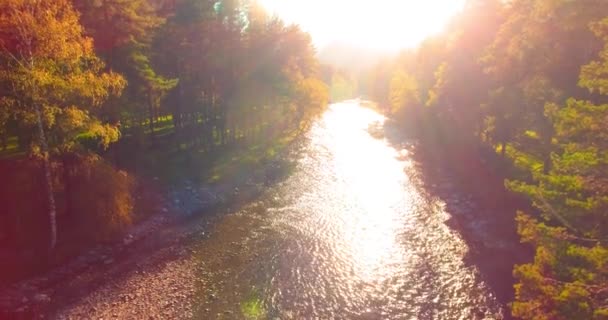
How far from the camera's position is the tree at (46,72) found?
1889 cm

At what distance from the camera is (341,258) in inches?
976

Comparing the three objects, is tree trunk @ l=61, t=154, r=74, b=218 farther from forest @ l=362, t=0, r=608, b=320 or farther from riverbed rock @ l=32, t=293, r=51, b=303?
forest @ l=362, t=0, r=608, b=320

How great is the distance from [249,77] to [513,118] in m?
28.4

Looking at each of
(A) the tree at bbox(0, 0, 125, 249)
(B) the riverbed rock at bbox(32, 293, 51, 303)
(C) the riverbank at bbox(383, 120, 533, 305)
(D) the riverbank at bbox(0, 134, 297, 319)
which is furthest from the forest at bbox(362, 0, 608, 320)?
(A) the tree at bbox(0, 0, 125, 249)

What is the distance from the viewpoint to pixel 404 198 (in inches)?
1396

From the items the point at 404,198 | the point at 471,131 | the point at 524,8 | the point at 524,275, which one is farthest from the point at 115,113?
the point at 471,131

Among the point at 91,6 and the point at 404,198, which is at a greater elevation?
the point at 91,6

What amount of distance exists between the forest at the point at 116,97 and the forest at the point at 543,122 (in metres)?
22.3

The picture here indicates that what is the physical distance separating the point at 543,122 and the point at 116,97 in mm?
31168

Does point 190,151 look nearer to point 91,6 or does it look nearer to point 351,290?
point 91,6

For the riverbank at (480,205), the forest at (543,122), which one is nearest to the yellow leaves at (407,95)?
the forest at (543,122)

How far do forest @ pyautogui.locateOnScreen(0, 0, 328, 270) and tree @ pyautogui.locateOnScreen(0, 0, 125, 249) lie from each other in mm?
62

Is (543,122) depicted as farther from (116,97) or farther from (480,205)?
(116,97)

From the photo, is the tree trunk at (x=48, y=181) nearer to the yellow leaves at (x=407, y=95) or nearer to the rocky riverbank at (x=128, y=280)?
the rocky riverbank at (x=128, y=280)
